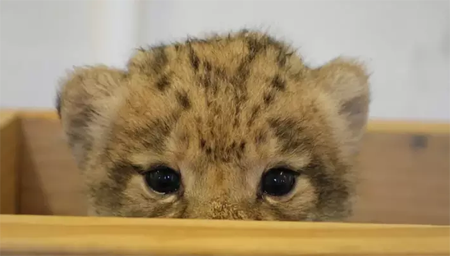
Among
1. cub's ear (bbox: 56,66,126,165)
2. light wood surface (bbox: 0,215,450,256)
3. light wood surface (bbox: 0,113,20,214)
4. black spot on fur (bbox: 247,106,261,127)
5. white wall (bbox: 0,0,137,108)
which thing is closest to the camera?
light wood surface (bbox: 0,215,450,256)

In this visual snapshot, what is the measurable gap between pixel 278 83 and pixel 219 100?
0.47 ft

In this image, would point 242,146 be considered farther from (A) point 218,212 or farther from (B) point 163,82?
(B) point 163,82

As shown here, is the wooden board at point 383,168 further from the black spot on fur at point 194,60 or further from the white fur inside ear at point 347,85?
the black spot on fur at point 194,60

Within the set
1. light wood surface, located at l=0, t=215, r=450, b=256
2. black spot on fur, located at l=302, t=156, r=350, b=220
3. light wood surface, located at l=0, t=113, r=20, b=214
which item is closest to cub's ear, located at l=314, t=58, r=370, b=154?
black spot on fur, located at l=302, t=156, r=350, b=220

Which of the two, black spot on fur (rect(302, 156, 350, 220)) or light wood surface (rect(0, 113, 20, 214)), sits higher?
black spot on fur (rect(302, 156, 350, 220))

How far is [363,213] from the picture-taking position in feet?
5.44

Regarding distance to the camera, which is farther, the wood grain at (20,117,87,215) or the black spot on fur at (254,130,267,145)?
the wood grain at (20,117,87,215)

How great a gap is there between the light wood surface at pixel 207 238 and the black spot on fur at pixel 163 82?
485mm

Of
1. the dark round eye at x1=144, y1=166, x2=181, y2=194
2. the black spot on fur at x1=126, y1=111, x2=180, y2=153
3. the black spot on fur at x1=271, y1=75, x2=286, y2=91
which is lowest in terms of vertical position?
the dark round eye at x1=144, y1=166, x2=181, y2=194

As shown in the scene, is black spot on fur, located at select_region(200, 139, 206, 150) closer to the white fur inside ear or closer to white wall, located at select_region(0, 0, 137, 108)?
the white fur inside ear

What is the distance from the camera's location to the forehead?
1.07 m

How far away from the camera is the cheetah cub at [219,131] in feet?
3.45

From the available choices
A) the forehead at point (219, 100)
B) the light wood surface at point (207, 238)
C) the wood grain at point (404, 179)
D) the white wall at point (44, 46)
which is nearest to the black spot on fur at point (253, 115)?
the forehead at point (219, 100)

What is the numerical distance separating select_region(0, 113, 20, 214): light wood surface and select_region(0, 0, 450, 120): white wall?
23.1 inches
